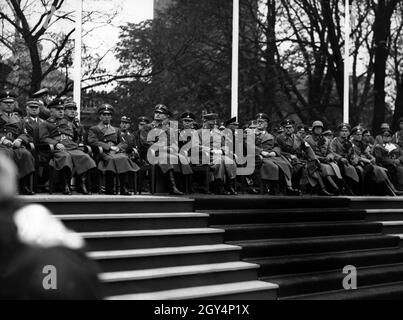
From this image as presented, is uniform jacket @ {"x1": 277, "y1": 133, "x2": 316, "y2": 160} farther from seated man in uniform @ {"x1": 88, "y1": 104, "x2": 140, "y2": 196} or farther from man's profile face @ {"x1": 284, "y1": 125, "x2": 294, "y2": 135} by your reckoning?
seated man in uniform @ {"x1": 88, "y1": 104, "x2": 140, "y2": 196}

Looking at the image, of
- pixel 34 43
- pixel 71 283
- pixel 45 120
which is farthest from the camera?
pixel 34 43

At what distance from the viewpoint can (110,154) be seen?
8.45 m

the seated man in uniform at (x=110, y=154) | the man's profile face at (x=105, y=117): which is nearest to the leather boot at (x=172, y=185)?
the seated man in uniform at (x=110, y=154)

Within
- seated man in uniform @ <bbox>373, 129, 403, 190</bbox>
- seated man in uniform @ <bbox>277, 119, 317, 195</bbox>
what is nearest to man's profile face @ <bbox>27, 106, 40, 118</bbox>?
seated man in uniform @ <bbox>277, 119, 317, 195</bbox>

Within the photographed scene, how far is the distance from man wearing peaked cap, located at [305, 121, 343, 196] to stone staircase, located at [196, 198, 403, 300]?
1.54 metres

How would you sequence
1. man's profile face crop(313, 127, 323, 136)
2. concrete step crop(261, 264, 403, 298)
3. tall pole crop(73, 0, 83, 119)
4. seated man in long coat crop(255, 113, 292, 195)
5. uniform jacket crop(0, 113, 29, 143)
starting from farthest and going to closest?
1. man's profile face crop(313, 127, 323, 136)
2. tall pole crop(73, 0, 83, 119)
3. seated man in long coat crop(255, 113, 292, 195)
4. uniform jacket crop(0, 113, 29, 143)
5. concrete step crop(261, 264, 403, 298)

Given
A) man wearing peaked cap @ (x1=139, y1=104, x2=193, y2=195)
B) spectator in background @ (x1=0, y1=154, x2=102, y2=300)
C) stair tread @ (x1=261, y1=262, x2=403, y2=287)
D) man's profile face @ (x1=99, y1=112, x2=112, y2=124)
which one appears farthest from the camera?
man's profile face @ (x1=99, y1=112, x2=112, y2=124)

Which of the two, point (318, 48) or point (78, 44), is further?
point (318, 48)

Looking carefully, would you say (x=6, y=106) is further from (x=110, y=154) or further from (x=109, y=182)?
(x=109, y=182)

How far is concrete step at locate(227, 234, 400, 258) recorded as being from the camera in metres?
6.79
